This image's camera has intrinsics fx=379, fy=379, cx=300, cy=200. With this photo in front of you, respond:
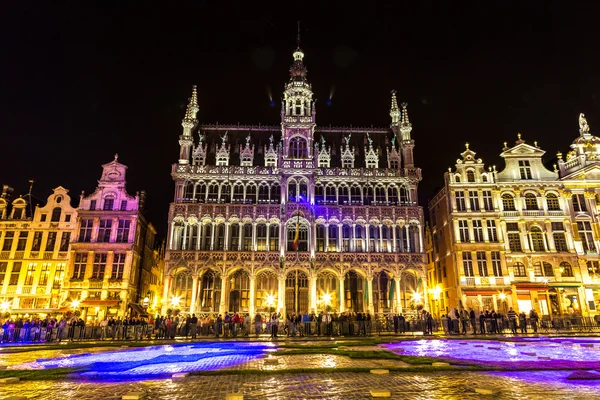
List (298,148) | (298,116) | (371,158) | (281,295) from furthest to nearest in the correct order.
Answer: (371,158), (298,116), (298,148), (281,295)

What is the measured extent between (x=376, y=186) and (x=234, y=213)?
18791 millimetres

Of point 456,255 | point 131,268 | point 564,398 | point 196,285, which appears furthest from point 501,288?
point 131,268

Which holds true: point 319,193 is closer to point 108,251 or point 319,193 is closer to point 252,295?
point 252,295

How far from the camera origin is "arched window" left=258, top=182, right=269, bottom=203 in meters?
48.6

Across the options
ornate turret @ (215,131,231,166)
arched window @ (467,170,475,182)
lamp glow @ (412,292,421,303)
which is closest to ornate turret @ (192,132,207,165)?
ornate turret @ (215,131,231,166)

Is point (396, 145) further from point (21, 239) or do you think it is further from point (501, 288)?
point (21, 239)

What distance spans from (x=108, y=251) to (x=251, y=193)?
18683mm

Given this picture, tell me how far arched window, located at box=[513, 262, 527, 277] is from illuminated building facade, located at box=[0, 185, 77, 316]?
2128 inches

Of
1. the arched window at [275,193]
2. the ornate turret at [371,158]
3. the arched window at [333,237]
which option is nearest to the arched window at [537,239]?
the ornate turret at [371,158]

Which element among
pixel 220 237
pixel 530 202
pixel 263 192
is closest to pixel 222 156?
pixel 263 192

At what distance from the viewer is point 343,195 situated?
1964 inches

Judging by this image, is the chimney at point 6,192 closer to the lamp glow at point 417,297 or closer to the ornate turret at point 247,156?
the ornate turret at point 247,156

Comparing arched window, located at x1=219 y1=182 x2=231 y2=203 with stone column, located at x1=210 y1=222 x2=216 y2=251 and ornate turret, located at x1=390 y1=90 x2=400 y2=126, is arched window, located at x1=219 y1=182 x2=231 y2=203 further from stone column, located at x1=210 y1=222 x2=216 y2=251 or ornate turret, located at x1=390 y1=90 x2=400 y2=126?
ornate turret, located at x1=390 y1=90 x2=400 y2=126

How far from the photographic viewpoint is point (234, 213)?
47.0 metres
